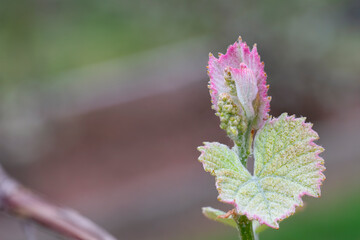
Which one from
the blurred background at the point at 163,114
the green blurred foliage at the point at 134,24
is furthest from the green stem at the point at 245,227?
the green blurred foliage at the point at 134,24

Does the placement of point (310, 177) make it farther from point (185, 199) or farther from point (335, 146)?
point (335, 146)

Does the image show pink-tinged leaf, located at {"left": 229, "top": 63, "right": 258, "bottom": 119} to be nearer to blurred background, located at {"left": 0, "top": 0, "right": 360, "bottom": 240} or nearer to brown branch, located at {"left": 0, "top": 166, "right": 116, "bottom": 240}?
brown branch, located at {"left": 0, "top": 166, "right": 116, "bottom": 240}

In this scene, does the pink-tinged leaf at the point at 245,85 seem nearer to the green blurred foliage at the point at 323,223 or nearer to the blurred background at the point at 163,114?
the green blurred foliage at the point at 323,223

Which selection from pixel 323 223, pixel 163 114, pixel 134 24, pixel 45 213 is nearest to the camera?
pixel 45 213

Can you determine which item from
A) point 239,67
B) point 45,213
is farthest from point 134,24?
point 239,67

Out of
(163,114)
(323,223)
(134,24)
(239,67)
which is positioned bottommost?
(239,67)

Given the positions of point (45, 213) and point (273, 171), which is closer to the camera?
point (273, 171)

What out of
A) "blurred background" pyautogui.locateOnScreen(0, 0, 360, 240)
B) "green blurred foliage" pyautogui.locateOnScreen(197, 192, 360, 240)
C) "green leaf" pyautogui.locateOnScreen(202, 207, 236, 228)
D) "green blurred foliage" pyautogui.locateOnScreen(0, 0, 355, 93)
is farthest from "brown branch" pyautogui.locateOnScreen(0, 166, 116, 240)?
"green blurred foliage" pyautogui.locateOnScreen(0, 0, 355, 93)

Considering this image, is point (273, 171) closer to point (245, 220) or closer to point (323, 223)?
point (245, 220)

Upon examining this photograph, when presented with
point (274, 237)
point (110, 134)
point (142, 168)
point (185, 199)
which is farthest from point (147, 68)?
point (274, 237)
